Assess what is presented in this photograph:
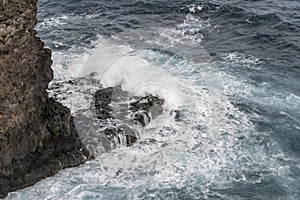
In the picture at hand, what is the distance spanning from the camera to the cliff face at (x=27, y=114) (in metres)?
18.8

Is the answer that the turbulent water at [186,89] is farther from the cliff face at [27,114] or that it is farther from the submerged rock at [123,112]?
the cliff face at [27,114]

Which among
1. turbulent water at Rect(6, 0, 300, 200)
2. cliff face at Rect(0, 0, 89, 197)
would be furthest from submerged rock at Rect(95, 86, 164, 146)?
cliff face at Rect(0, 0, 89, 197)

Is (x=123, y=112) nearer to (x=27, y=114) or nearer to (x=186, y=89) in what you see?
(x=186, y=89)

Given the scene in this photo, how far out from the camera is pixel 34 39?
20.6 meters

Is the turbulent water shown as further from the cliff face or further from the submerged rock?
the cliff face

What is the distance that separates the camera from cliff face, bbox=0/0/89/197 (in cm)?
1884

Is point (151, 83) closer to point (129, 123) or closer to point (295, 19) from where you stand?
point (129, 123)

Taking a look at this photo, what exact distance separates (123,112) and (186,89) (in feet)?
17.1

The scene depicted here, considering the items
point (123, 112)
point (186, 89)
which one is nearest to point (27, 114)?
point (123, 112)

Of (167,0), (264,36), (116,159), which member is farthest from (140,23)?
(116,159)

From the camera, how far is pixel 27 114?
20.4 meters

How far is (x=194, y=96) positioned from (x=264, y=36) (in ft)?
31.9

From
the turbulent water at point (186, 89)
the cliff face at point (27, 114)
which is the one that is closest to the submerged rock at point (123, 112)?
the turbulent water at point (186, 89)

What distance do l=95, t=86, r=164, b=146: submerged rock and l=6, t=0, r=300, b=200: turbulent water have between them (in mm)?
492
